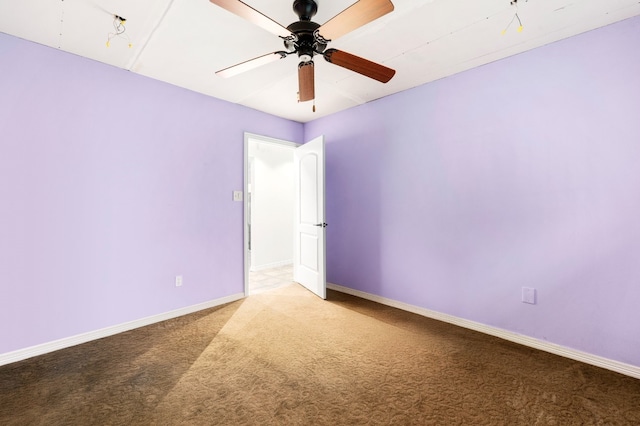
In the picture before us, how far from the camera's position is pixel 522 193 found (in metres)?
2.46

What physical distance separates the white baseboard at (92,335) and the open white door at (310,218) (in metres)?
1.27

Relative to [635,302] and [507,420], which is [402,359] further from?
[635,302]

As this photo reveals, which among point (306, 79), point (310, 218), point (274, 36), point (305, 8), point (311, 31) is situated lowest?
point (310, 218)

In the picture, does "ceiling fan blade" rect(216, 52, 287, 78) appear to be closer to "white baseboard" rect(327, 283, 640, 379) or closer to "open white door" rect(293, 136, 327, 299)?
"open white door" rect(293, 136, 327, 299)

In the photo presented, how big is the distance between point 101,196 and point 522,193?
3.86m

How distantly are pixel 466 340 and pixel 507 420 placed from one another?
3.20 ft

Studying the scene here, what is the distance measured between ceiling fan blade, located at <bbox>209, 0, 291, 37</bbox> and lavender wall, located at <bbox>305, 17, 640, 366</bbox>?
205 centimetres

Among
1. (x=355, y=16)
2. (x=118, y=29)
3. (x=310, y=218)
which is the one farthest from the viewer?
(x=310, y=218)

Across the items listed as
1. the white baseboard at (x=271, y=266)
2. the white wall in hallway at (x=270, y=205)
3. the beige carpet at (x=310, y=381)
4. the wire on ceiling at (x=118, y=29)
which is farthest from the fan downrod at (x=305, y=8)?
Result: the white baseboard at (x=271, y=266)

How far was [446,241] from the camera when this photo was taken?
2.95m

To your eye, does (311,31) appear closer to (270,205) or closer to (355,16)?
(355,16)

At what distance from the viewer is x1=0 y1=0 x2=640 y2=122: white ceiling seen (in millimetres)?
1887

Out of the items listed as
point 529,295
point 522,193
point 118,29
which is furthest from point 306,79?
point 529,295

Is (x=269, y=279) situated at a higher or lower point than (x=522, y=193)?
lower
